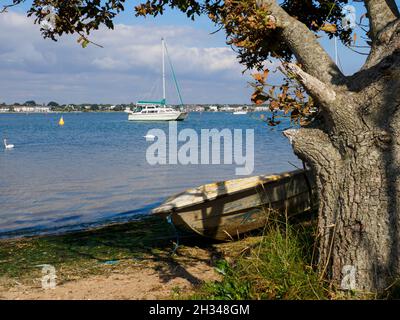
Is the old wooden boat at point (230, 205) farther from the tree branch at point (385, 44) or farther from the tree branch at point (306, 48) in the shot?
the tree branch at point (385, 44)

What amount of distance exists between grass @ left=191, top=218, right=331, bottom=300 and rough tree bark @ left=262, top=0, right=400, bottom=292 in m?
0.22

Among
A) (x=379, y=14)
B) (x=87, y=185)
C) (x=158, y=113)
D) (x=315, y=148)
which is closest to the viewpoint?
(x=315, y=148)

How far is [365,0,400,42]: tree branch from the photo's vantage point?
5292 millimetres

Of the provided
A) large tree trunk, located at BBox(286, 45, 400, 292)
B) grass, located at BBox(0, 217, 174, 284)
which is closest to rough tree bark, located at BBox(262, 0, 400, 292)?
large tree trunk, located at BBox(286, 45, 400, 292)

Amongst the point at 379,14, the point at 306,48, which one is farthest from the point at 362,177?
the point at 379,14

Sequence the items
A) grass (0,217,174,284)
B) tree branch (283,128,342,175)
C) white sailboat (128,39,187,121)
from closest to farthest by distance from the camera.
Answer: tree branch (283,128,342,175) → grass (0,217,174,284) → white sailboat (128,39,187,121)

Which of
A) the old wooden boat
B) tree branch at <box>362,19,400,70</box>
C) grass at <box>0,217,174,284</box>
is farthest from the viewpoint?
the old wooden boat

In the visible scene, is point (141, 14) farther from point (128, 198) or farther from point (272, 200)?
point (128, 198)

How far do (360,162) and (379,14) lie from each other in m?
1.75

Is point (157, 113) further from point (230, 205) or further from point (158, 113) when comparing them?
point (230, 205)

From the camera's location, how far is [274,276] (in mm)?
4969

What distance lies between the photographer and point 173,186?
68.6ft

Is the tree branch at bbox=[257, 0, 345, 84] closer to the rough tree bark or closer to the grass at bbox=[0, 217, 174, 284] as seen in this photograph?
the rough tree bark

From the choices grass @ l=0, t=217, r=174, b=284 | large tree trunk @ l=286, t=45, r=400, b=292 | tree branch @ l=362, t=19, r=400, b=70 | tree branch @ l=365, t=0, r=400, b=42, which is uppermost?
tree branch @ l=365, t=0, r=400, b=42
